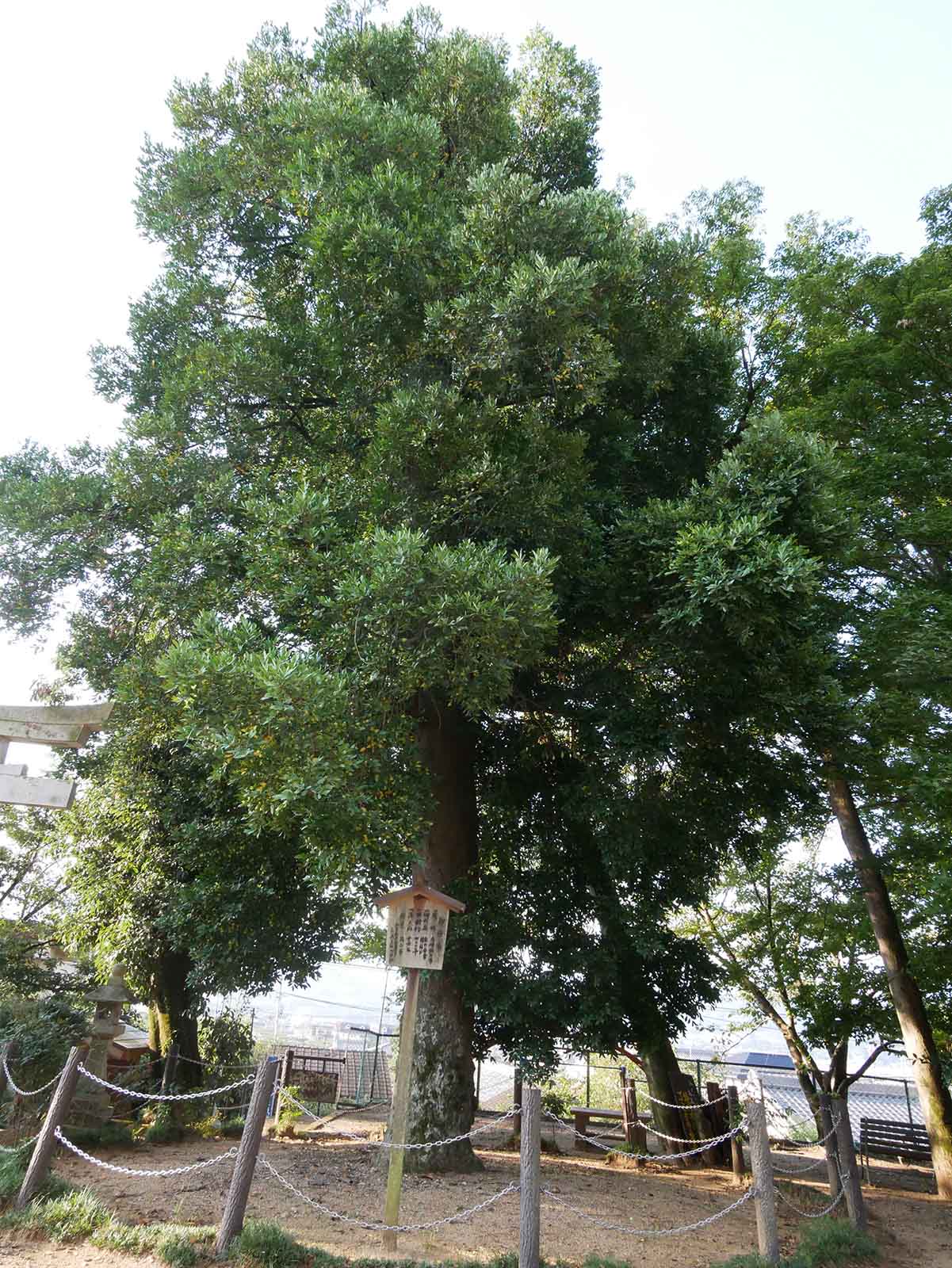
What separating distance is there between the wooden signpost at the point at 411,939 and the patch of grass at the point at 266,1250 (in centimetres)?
120

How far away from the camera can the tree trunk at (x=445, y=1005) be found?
Result: 7.88m

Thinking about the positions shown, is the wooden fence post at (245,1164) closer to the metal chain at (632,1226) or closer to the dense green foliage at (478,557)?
the dense green foliage at (478,557)

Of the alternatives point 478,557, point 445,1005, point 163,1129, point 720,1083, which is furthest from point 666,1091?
point 478,557

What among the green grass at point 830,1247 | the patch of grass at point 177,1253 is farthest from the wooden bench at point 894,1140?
the patch of grass at point 177,1253

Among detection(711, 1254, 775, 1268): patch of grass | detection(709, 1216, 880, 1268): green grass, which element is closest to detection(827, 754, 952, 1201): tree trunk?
detection(709, 1216, 880, 1268): green grass

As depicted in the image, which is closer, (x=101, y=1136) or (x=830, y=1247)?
(x=830, y=1247)

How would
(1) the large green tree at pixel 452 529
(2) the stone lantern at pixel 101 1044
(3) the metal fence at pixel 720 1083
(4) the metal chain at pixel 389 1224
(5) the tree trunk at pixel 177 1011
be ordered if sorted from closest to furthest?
(4) the metal chain at pixel 389 1224
(1) the large green tree at pixel 452 529
(2) the stone lantern at pixel 101 1044
(5) the tree trunk at pixel 177 1011
(3) the metal fence at pixel 720 1083

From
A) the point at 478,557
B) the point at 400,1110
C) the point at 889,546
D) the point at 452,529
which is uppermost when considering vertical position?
the point at 889,546

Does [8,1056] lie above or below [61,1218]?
above

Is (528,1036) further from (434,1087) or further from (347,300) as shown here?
(347,300)

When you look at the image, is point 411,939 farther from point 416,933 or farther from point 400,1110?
point 400,1110

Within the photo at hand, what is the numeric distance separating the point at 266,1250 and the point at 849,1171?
205 inches

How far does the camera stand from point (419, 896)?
6293 millimetres

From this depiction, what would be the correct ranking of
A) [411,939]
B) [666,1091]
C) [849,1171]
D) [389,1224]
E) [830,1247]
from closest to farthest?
[389,1224] < [830,1247] < [411,939] < [849,1171] < [666,1091]
